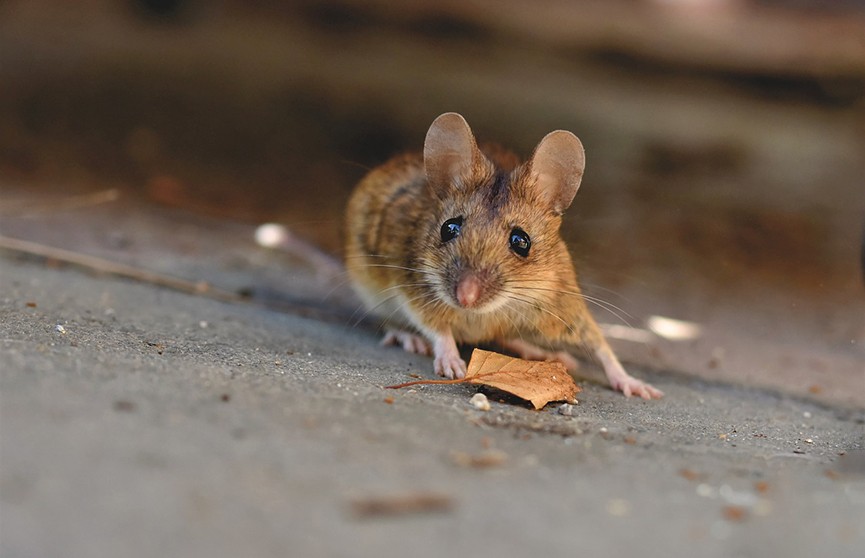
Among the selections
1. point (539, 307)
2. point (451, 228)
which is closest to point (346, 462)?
point (451, 228)

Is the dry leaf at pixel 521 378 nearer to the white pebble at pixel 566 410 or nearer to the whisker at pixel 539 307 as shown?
the white pebble at pixel 566 410

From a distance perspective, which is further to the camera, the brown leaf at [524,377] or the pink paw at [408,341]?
the pink paw at [408,341]

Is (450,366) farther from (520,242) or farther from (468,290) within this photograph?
(520,242)

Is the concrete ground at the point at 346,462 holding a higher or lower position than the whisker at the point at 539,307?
lower

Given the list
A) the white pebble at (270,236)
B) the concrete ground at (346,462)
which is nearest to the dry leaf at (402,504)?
the concrete ground at (346,462)

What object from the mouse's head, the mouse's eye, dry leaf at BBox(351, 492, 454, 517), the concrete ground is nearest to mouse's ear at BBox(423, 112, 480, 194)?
the mouse's head

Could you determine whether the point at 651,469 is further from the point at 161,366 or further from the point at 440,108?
the point at 440,108
